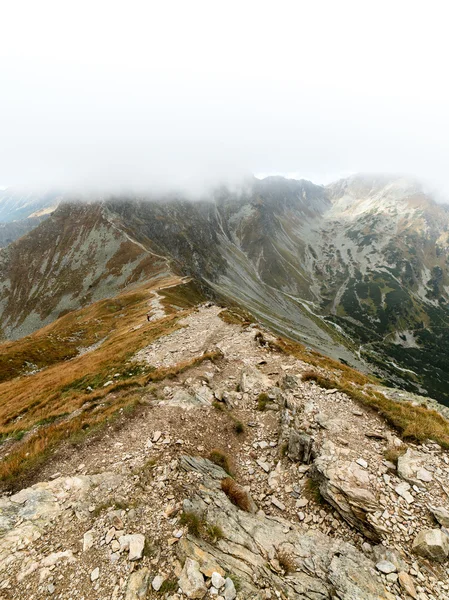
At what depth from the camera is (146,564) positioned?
8.07 m

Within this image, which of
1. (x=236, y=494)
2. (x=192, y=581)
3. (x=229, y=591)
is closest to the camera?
(x=229, y=591)

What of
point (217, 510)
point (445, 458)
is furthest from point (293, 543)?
point (445, 458)

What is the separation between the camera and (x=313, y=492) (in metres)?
11.9

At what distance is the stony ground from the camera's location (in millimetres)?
8008

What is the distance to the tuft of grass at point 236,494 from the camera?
11.2m

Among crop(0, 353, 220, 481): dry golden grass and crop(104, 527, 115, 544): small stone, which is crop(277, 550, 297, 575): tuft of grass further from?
crop(0, 353, 220, 481): dry golden grass

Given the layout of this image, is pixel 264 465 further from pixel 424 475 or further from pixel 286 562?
pixel 424 475

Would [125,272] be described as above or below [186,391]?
below

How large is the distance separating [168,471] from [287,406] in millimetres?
8522

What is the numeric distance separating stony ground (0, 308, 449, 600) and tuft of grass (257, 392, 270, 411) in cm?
133

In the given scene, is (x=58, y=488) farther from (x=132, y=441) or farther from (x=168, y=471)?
(x=168, y=471)

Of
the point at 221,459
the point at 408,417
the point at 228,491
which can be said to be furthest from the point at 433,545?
the point at 221,459

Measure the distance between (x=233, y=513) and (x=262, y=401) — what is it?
27.9 ft

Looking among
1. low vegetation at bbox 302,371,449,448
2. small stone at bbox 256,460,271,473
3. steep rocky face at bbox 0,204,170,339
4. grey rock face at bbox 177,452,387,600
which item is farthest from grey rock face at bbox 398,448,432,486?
steep rocky face at bbox 0,204,170,339
